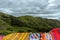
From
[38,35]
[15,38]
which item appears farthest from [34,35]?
[15,38]

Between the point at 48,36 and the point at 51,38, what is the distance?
0.55 feet

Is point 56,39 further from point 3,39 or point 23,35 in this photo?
point 3,39

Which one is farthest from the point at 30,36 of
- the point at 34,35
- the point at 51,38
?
the point at 51,38

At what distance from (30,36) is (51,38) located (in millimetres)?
731

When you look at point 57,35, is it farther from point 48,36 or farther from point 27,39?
point 27,39

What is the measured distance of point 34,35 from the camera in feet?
27.4

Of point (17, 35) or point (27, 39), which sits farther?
point (17, 35)

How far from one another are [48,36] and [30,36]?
64 cm

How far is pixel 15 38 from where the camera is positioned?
7961 millimetres

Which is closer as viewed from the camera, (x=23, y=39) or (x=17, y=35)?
(x=23, y=39)

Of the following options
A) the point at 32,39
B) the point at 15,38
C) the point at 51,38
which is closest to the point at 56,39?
the point at 51,38

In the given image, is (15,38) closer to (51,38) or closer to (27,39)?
(27,39)

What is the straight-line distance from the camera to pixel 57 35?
8.27m

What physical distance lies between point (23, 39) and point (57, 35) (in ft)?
4.04
